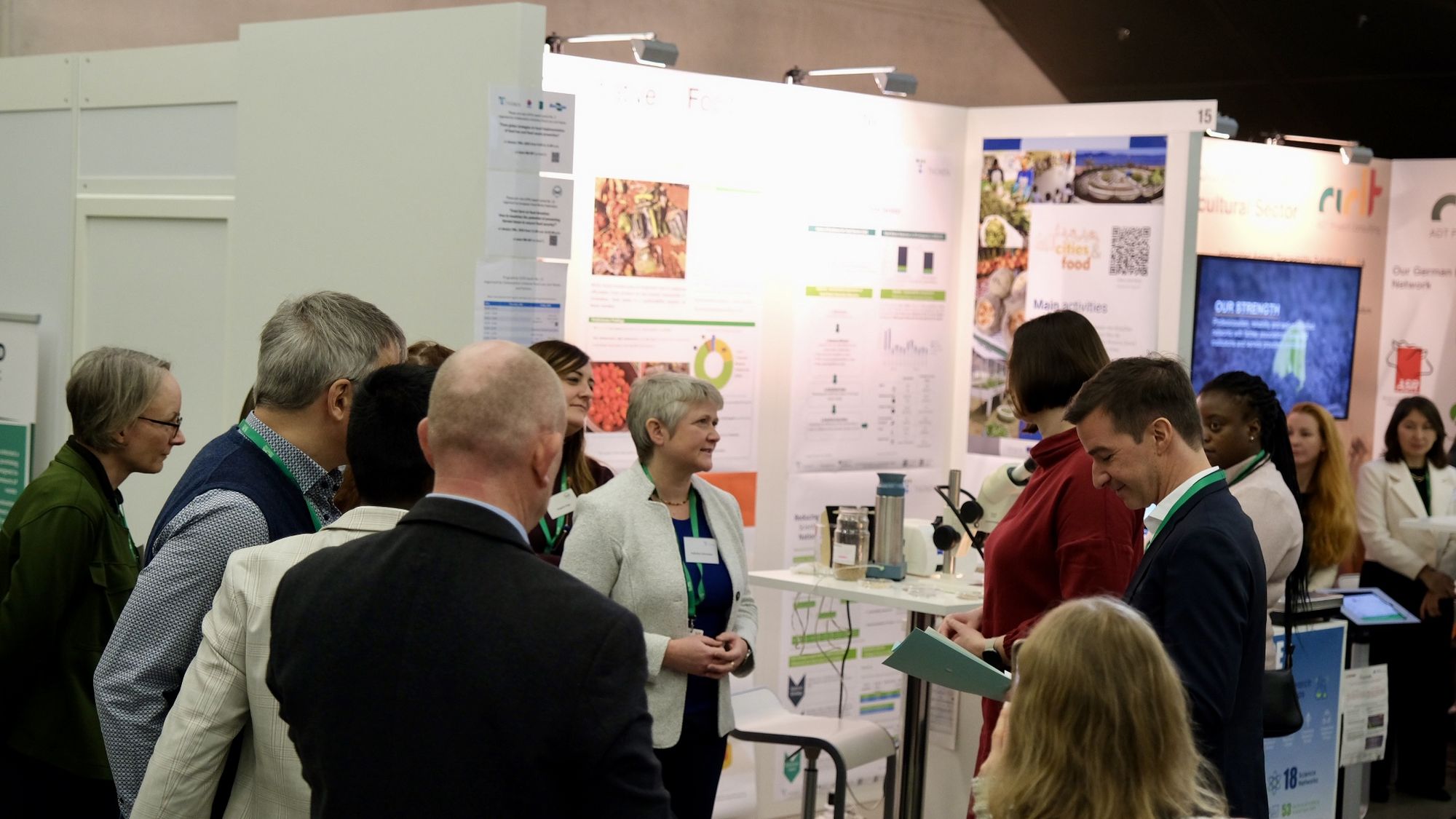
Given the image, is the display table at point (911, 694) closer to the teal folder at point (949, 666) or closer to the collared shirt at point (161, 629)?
the teal folder at point (949, 666)

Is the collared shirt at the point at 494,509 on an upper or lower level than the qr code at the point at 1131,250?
lower

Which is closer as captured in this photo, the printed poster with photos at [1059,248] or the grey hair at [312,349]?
the grey hair at [312,349]

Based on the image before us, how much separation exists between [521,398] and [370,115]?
228 cm

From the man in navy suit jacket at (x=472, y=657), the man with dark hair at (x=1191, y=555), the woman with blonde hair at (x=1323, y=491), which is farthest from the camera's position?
the woman with blonde hair at (x=1323, y=491)

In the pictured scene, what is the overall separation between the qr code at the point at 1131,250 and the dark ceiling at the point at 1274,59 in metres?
2.22

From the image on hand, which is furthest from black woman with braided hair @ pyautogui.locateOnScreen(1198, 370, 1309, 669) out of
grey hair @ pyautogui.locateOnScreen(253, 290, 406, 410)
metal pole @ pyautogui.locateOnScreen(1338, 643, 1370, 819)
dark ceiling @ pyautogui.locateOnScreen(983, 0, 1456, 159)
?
dark ceiling @ pyautogui.locateOnScreen(983, 0, 1456, 159)

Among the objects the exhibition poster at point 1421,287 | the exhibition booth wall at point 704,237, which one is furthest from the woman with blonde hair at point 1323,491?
the exhibition poster at point 1421,287

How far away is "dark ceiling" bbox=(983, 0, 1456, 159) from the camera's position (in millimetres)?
7191

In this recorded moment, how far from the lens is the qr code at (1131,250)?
222 inches

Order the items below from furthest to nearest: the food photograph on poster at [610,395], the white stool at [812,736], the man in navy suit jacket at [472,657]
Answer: the food photograph on poster at [610,395]
the white stool at [812,736]
the man in navy suit jacket at [472,657]

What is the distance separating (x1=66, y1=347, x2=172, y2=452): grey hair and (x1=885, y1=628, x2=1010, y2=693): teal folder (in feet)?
5.51

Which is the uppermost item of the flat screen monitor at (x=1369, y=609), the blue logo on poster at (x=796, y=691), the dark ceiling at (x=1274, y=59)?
the dark ceiling at (x=1274, y=59)

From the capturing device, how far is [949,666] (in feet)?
8.50

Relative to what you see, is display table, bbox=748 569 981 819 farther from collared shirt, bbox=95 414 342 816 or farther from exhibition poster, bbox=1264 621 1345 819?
collared shirt, bbox=95 414 342 816
